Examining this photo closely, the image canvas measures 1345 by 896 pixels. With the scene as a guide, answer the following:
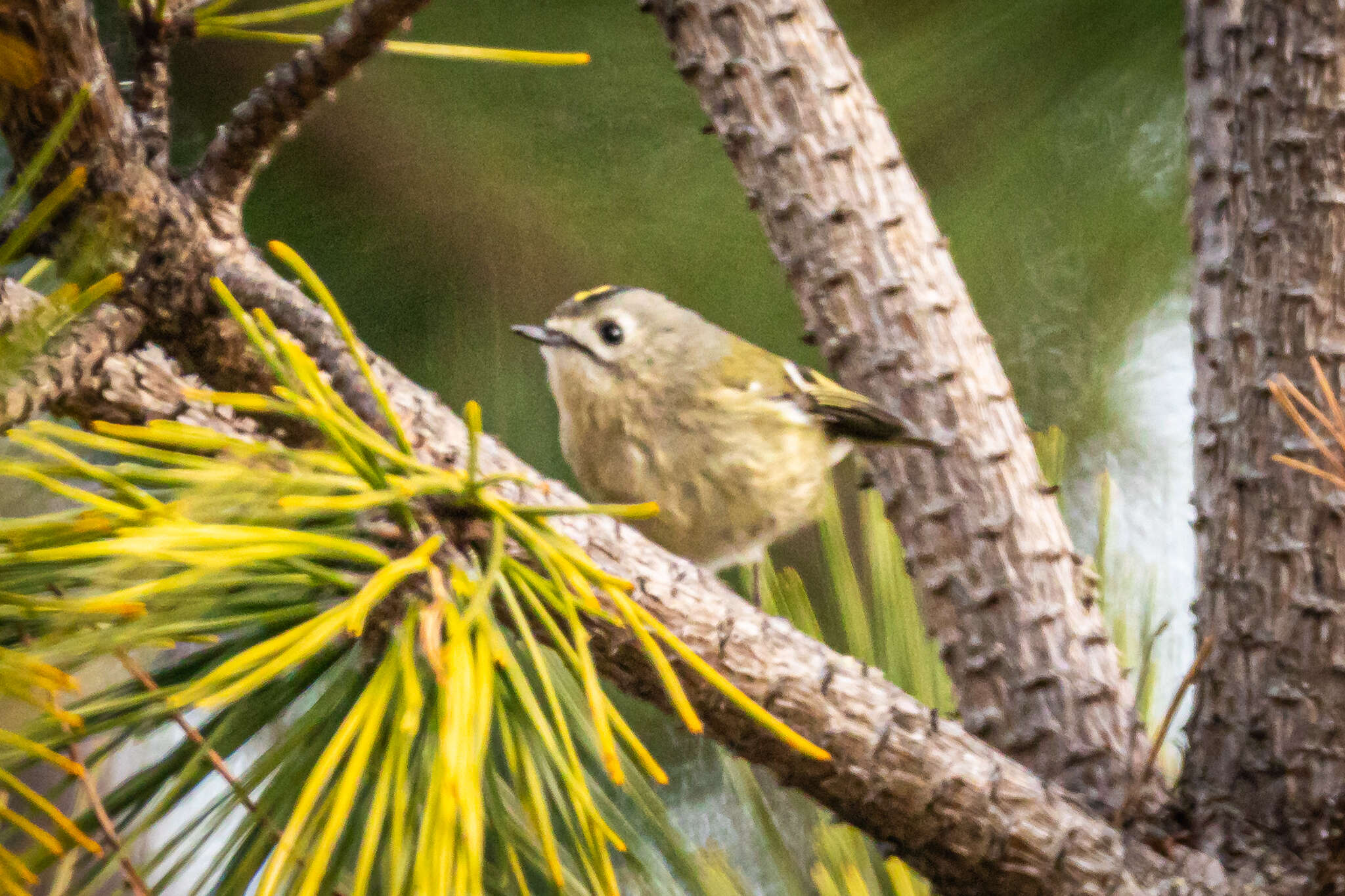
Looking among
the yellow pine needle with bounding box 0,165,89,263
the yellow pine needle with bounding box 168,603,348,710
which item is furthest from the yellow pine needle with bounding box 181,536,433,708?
the yellow pine needle with bounding box 0,165,89,263

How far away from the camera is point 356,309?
69 cm

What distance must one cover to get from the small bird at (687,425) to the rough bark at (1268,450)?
7.4 inches

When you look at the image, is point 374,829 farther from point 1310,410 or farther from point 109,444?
point 1310,410

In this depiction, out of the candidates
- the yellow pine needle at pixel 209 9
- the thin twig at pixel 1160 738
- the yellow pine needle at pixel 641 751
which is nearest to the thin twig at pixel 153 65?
the yellow pine needle at pixel 209 9

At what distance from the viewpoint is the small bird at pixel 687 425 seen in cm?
63

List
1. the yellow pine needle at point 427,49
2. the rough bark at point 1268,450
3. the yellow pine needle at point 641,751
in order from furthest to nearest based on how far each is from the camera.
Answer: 1. the rough bark at point 1268,450
2. the yellow pine needle at point 427,49
3. the yellow pine needle at point 641,751

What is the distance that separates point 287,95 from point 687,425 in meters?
0.33

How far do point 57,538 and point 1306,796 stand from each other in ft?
1.41

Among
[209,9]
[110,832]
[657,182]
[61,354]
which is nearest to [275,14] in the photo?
[209,9]

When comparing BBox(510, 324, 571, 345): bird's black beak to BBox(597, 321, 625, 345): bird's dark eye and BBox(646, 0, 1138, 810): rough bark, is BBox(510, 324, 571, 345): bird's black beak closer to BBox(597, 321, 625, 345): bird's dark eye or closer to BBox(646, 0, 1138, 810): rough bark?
BBox(597, 321, 625, 345): bird's dark eye

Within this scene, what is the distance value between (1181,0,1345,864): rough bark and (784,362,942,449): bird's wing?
4.9 inches

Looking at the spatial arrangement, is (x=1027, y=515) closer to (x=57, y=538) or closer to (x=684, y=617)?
(x=684, y=617)

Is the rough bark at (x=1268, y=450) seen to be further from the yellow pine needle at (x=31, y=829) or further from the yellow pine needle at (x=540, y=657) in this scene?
the yellow pine needle at (x=31, y=829)

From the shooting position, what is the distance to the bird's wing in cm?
53
